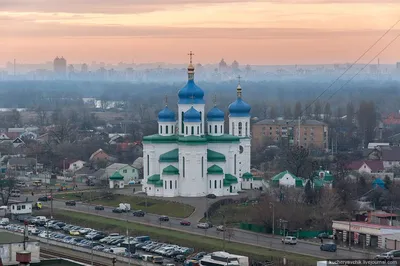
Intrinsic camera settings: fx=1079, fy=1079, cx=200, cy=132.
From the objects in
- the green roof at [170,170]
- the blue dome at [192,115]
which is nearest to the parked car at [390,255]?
the green roof at [170,170]

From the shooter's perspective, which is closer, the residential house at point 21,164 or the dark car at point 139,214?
the dark car at point 139,214

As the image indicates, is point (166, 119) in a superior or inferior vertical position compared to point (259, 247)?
superior

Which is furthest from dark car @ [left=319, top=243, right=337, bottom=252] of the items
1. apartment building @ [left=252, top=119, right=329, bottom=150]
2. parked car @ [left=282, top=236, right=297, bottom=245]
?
apartment building @ [left=252, top=119, right=329, bottom=150]

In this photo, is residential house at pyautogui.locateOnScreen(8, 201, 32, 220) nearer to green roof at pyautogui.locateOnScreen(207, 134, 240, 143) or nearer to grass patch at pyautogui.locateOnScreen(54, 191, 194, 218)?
grass patch at pyautogui.locateOnScreen(54, 191, 194, 218)

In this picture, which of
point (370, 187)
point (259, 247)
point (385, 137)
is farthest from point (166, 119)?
point (385, 137)

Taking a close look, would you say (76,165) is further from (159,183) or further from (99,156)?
(159,183)

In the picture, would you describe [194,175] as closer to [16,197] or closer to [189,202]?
[189,202]

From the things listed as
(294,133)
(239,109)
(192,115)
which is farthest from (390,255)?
(294,133)

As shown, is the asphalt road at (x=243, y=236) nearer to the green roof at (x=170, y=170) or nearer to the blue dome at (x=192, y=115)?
the green roof at (x=170, y=170)
